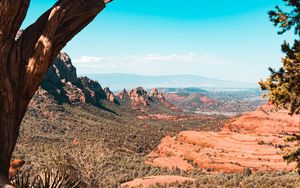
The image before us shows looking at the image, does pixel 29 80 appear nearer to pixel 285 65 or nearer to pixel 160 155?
pixel 285 65

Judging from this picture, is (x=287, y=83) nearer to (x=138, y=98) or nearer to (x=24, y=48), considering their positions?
(x=24, y=48)

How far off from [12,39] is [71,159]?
7.81m

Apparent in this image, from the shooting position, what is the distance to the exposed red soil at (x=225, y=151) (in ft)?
151

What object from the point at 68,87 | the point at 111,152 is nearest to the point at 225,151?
the point at 111,152

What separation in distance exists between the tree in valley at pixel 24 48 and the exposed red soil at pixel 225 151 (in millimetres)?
36739

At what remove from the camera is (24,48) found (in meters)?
7.67

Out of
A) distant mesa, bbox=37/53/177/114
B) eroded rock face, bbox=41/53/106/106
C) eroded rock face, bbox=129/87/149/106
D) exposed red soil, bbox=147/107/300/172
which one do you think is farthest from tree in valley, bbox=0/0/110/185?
eroded rock face, bbox=129/87/149/106

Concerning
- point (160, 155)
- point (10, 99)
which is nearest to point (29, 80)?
point (10, 99)

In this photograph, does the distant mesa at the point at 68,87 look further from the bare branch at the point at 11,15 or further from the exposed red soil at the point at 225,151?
the bare branch at the point at 11,15

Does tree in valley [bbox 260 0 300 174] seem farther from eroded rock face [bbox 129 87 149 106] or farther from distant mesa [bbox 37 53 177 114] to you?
eroded rock face [bbox 129 87 149 106]

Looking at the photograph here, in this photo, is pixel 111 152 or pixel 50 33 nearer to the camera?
pixel 50 33

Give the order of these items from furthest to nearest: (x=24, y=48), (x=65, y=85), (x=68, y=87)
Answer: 1. (x=65, y=85)
2. (x=68, y=87)
3. (x=24, y=48)

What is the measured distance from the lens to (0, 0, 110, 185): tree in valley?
7137 mm

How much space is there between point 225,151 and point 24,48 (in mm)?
48327
